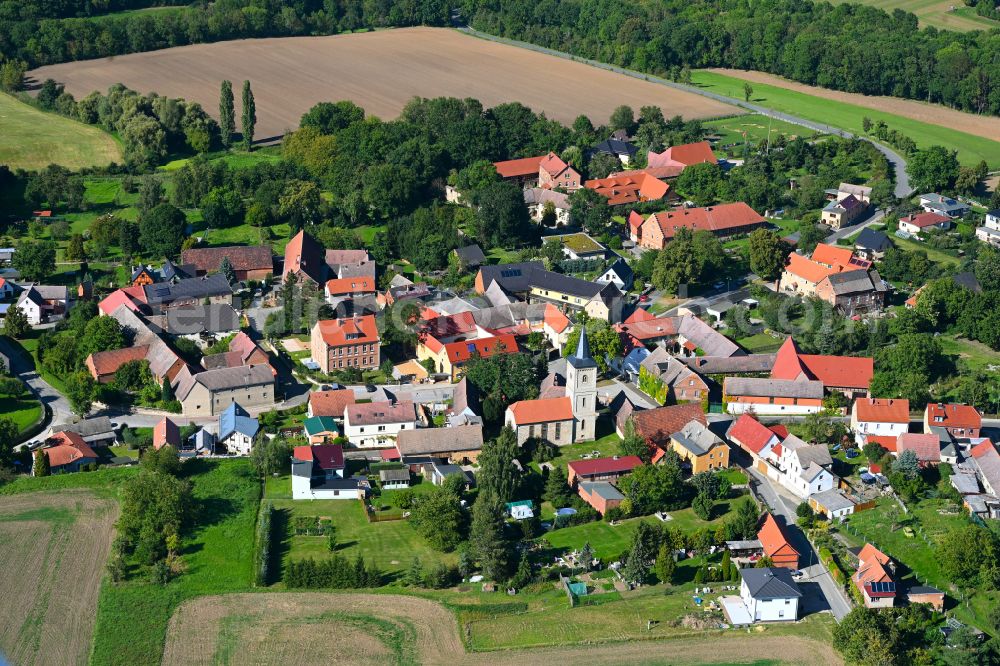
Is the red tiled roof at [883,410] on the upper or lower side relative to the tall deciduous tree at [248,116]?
lower

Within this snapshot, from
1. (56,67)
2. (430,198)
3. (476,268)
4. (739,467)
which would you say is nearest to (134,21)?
(56,67)

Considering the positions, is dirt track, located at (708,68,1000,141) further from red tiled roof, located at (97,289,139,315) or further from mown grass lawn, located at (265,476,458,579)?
mown grass lawn, located at (265,476,458,579)

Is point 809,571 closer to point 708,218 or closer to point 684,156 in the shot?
point 708,218

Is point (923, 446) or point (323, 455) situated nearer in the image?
point (323, 455)

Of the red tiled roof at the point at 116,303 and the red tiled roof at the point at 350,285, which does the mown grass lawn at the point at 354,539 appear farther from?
the red tiled roof at the point at 350,285

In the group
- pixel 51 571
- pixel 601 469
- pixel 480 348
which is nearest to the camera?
pixel 51 571

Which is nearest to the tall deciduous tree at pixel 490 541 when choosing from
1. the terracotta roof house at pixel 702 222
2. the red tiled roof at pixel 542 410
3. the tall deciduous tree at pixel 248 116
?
the red tiled roof at pixel 542 410

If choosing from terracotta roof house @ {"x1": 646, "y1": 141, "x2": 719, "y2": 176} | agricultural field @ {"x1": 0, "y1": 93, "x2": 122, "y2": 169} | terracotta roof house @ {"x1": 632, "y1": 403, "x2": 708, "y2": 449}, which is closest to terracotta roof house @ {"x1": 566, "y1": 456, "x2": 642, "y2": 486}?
terracotta roof house @ {"x1": 632, "y1": 403, "x2": 708, "y2": 449}

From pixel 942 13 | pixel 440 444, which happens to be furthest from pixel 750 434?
pixel 942 13
